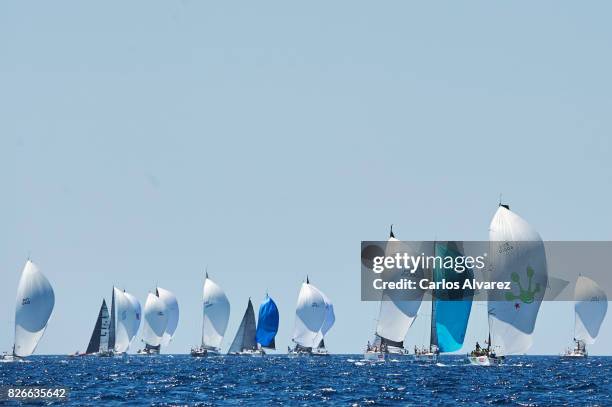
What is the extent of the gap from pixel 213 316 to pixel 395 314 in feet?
179

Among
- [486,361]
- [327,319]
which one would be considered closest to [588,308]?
[327,319]

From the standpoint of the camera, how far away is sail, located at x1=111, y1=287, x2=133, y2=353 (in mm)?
179625

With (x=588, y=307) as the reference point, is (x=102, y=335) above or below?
below

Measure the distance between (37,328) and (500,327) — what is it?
179ft

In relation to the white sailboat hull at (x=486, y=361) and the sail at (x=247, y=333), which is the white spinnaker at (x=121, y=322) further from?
the white sailboat hull at (x=486, y=361)

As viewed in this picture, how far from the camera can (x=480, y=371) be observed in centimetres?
10750

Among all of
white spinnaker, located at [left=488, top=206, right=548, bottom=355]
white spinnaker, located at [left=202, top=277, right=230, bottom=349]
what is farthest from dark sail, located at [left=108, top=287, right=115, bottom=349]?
white spinnaker, located at [left=488, top=206, right=548, bottom=355]

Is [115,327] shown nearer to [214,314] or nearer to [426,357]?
[214,314]

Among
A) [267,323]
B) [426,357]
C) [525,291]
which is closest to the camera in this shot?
[525,291]

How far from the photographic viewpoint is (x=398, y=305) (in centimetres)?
12775

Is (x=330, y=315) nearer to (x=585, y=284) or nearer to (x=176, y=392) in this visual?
(x=585, y=284)

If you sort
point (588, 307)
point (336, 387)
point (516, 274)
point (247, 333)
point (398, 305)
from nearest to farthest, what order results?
point (336, 387)
point (516, 274)
point (398, 305)
point (588, 307)
point (247, 333)

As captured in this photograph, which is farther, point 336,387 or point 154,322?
point 154,322

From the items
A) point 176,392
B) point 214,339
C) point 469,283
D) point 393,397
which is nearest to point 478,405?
point 393,397
